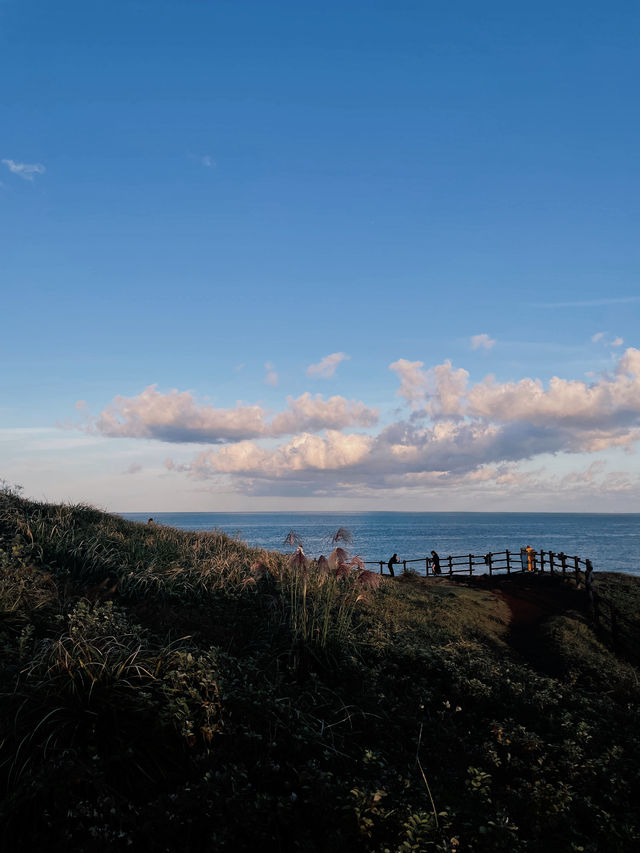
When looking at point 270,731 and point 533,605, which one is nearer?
point 270,731

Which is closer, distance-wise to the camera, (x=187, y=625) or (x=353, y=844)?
(x=353, y=844)

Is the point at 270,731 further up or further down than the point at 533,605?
further up

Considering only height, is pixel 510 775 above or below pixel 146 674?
below

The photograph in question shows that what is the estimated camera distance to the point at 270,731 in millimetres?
6820

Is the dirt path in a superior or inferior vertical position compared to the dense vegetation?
inferior

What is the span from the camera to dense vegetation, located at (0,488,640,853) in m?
5.22

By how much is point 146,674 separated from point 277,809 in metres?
2.48

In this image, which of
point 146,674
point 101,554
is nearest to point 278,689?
point 146,674

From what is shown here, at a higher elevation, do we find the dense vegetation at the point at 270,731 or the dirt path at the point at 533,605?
the dense vegetation at the point at 270,731

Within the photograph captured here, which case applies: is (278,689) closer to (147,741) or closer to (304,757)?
(304,757)

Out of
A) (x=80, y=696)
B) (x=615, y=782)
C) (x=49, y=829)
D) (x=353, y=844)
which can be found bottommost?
(x=615, y=782)

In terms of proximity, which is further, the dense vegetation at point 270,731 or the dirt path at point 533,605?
the dirt path at point 533,605

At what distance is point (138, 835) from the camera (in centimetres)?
492

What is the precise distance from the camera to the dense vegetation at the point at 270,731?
522cm
